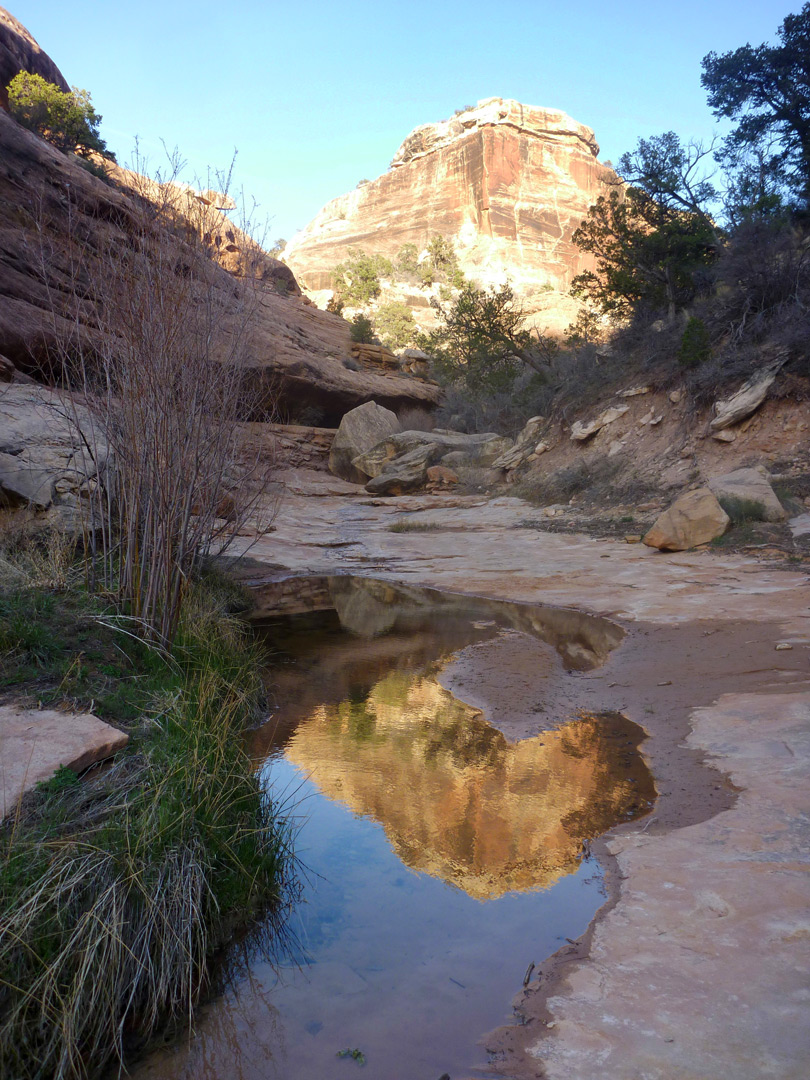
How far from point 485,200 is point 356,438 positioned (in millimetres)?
55833

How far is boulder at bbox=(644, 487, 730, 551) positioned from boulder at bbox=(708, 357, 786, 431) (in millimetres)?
3270

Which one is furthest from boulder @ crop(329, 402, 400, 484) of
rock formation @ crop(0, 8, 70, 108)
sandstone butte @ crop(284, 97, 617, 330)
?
sandstone butte @ crop(284, 97, 617, 330)

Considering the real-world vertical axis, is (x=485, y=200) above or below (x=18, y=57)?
above

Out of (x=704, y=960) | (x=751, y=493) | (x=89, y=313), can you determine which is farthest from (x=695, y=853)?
(x=751, y=493)

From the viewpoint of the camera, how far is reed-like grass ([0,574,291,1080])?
207 centimetres

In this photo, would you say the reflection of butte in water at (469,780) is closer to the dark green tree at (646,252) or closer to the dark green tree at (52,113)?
the dark green tree at (646,252)

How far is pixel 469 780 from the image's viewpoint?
374 centimetres

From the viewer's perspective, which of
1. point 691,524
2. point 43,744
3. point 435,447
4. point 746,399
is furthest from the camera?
point 435,447

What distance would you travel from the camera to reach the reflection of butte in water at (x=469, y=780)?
3094mm

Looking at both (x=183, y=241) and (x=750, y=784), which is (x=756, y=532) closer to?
(x=750, y=784)

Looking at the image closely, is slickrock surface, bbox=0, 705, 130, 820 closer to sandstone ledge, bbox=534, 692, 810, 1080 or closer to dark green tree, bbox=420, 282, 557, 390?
sandstone ledge, bbox=534, 692, 810, 1080

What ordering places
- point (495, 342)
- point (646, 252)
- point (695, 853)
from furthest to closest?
point (495, 342)
point (646, 252)
point (695, 853)

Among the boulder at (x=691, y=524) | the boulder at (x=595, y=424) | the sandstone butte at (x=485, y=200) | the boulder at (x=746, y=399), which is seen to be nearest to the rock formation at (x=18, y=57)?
the boulder at (x=595, y=424)

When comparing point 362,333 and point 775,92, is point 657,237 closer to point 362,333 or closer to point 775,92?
point 775,92
